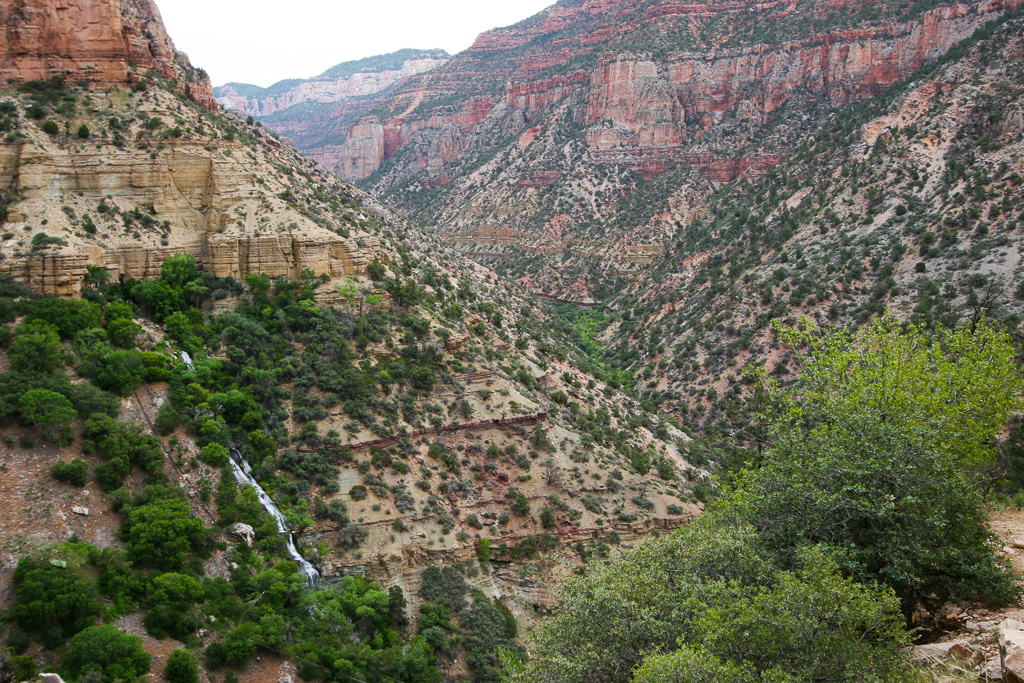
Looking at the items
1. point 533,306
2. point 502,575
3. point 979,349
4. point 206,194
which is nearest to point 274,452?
point 502,575

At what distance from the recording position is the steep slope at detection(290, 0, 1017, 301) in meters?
102

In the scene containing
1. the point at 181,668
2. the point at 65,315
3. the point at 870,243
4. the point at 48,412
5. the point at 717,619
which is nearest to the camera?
the point at 717,619

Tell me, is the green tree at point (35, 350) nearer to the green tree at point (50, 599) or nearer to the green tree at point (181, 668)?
the green tree at point (50, 599)

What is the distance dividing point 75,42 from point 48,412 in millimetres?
27490

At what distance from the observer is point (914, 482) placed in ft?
60.8

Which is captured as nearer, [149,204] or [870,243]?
[149,204]

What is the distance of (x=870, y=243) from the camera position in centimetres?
6297

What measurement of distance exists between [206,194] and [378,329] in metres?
14.8

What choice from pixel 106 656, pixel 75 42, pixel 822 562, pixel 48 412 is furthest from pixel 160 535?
pixel 75 42

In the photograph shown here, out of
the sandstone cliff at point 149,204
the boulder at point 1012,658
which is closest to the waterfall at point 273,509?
the sandstone cliff at point 149,204

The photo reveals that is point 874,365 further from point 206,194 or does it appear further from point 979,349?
point 206,194

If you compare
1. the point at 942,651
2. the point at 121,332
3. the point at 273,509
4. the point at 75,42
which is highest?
the point at 75,42

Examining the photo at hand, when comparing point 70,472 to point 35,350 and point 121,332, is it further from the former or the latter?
point 121,332

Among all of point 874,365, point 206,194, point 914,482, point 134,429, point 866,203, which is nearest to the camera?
point 914,482
